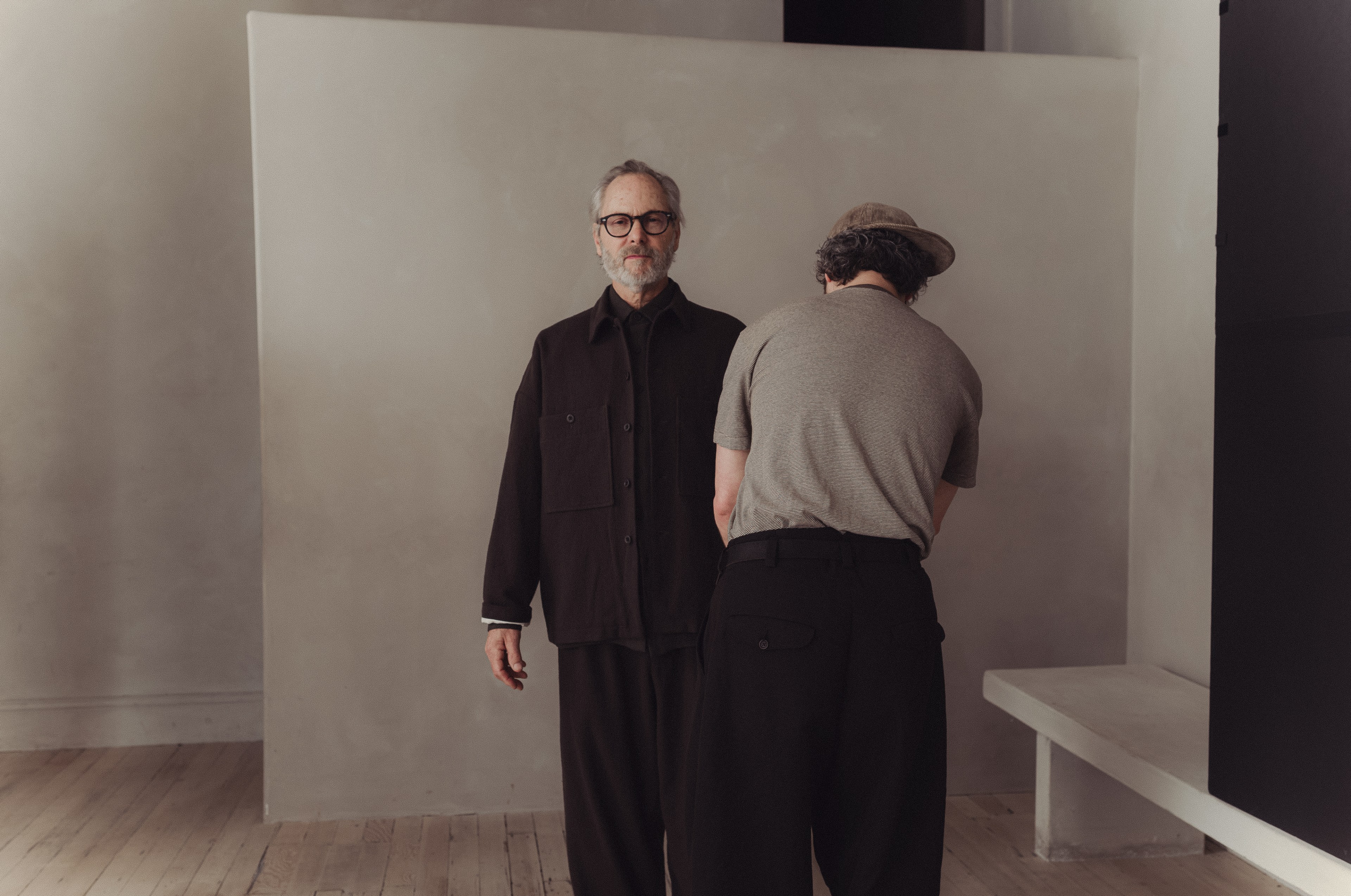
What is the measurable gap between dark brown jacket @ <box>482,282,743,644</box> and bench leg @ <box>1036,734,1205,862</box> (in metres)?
1.45

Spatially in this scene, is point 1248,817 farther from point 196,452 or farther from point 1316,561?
point 196,452

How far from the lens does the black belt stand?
1.71 m

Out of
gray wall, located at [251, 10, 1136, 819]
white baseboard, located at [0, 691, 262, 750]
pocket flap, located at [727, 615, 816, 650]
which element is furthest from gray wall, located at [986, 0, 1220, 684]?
white baseboard, located at [0, 691, 262, 750]

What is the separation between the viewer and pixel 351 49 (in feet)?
10.4

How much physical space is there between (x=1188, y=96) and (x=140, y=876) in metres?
3.90

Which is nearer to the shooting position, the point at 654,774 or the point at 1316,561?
the point at 1316,561

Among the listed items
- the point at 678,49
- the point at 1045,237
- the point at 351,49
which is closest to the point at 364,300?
the point at 351,49

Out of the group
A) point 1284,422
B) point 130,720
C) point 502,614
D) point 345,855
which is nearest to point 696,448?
point 502,614

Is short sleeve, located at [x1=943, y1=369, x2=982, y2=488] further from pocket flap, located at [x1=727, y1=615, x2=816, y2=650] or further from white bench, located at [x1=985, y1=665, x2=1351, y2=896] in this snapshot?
white bench, located at [x1=985, y1=665, x2=1351, y2=896]

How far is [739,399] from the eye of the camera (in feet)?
6.04

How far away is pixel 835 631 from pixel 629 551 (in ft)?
2.03

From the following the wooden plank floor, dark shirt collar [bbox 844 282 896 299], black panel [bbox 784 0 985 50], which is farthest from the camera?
black panel [bbox 784 0 985 50]

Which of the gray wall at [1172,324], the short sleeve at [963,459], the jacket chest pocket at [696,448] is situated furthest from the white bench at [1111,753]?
the jacket chest pocket at [696,448]

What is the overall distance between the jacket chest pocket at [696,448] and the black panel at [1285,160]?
1065mm
